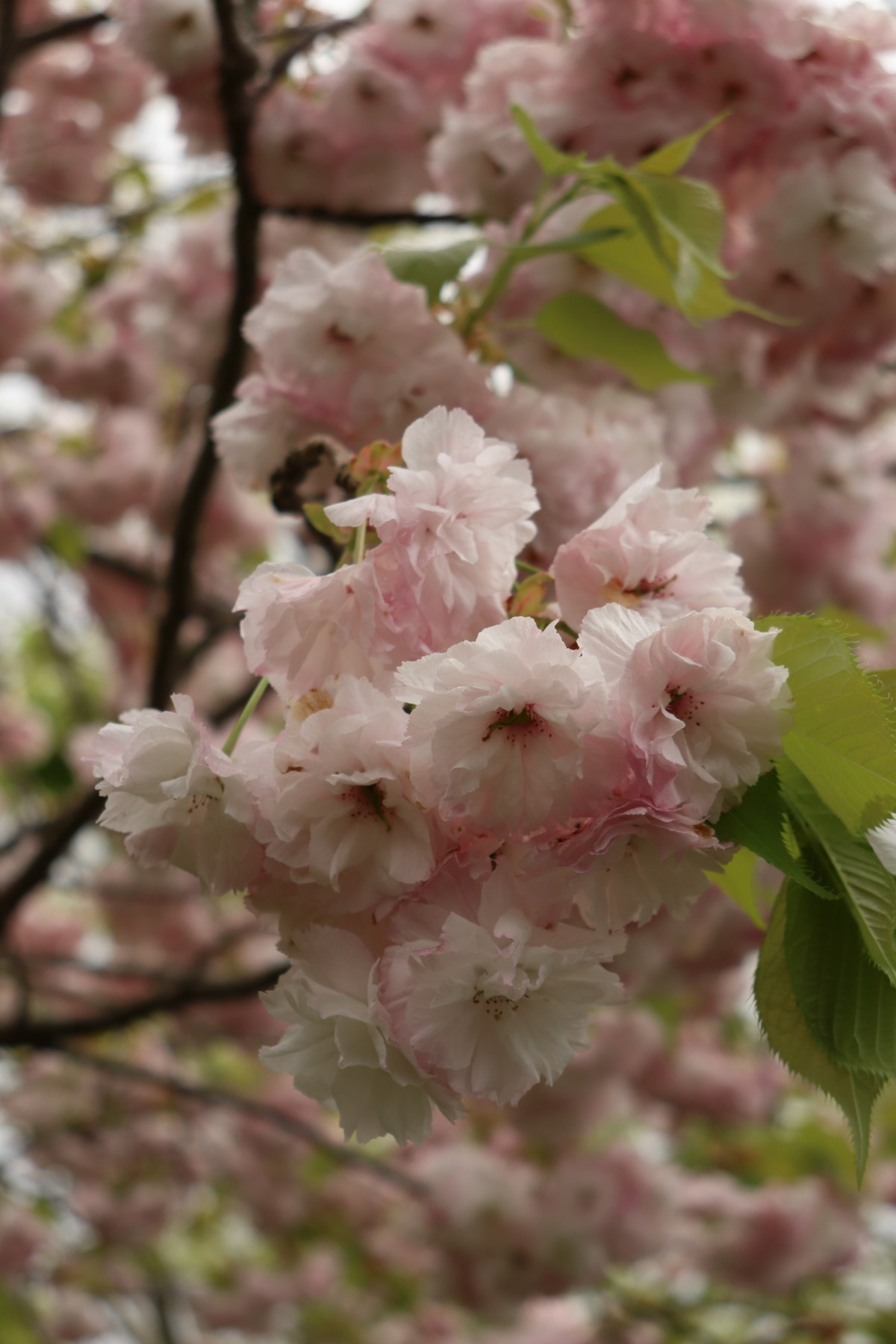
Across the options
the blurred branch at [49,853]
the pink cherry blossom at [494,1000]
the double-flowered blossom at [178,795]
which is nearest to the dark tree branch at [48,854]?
the blurred branch at [49,853]

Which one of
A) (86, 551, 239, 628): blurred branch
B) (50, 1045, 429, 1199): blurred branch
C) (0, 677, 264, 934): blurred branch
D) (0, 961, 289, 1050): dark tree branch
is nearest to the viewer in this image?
(0, 677, 264, 934): blurred branch

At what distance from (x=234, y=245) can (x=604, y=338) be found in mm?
628

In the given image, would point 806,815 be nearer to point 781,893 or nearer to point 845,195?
point 781,893

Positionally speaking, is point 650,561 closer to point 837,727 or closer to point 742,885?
point 837,727

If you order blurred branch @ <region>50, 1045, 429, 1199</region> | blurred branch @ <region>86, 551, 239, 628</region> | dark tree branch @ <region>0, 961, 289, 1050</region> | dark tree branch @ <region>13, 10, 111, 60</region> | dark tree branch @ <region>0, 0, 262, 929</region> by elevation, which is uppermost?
dark tree branch @ <region>13, 10, 111, 60</region>

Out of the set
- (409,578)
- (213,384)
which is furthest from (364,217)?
(409,578)

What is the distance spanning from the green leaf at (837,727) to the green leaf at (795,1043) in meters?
0.09

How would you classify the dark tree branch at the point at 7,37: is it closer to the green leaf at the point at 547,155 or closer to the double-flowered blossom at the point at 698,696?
the green leaf at the point at 547,155

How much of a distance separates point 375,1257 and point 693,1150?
1332 millimetres

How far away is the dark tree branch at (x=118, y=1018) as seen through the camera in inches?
84.4

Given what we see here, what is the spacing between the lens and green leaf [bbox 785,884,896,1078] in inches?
23.7

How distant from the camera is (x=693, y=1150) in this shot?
4.40m

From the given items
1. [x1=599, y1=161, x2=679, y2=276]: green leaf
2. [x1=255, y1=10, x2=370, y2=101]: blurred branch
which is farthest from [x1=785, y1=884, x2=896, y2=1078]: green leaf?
[x1=255, y1=10, x2=370, y2=101]: blurred branch

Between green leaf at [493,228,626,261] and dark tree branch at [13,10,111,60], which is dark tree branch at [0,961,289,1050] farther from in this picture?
dark tree branch at [13,10,111,60]
